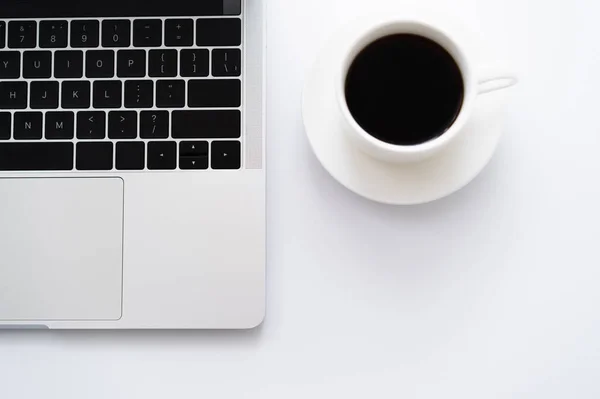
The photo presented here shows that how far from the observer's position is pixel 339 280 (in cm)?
51

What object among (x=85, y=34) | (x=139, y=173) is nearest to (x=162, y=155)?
(x=139, y=173)

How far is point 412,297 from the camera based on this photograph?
20.0 inches

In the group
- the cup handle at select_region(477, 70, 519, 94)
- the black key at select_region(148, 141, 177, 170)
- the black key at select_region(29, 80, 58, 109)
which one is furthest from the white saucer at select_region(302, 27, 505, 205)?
the black key at select_region(29, 80, 58, 109)

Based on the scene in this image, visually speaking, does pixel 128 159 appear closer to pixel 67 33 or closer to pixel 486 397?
pixel 67 33

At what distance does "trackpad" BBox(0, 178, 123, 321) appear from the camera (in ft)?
1.62

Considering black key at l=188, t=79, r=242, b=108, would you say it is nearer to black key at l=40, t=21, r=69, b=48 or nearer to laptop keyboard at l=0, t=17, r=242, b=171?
laptop keyboard at l=0, t=17, r=242, b=171

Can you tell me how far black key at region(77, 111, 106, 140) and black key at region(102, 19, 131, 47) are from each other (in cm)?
6

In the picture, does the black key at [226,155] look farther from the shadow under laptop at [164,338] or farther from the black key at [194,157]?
the shadow under laptop at [164,338]

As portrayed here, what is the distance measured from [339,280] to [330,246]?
0.10 feet

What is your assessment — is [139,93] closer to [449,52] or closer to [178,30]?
[178,30]

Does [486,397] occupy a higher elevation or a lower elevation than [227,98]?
lower

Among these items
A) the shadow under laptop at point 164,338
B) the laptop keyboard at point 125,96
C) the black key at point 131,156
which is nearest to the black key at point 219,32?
the laptop keyboard at point 125,96

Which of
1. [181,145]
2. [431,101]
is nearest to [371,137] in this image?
[431,101]

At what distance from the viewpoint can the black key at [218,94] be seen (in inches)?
19.4
